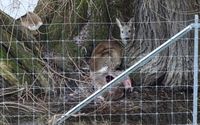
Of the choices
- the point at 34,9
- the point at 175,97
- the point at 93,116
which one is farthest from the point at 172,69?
the point at 34,9

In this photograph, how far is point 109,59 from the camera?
22.5 feet

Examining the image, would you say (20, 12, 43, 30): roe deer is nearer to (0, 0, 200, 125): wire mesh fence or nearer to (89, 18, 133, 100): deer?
(0, 0, 200, 125): wire mesh fence

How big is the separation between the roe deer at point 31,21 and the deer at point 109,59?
0.84 metres

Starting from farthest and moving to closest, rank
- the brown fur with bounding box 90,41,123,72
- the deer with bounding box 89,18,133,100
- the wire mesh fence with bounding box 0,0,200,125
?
the brown fur with bounding box 90,41,123,72 < the deer with bounding box 89,18,133,100 < the wire mesh fence with bounding box 0,0,200,125

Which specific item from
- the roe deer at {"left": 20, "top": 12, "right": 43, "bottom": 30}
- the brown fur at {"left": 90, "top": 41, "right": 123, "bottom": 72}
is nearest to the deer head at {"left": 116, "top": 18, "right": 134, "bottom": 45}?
the brown fur at {"left": 90, "top": 41, "right": 123, "bottom": 72}

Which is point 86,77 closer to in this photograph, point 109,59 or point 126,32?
point 109,59

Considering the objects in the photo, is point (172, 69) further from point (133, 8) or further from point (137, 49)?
point (133, 8)

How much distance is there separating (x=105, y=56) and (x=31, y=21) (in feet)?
3.53

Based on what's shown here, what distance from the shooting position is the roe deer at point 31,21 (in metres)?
6.67

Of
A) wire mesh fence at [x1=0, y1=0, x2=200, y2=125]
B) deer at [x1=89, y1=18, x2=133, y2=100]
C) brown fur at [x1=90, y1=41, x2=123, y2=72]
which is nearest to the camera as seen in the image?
wire mesh fence at [x1=0, y1=0, x2=200, y2=125]

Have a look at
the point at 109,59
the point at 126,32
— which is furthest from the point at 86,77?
the point at 126,32

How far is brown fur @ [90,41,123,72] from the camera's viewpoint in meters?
6.83

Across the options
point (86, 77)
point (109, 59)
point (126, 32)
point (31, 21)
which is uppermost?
point (31, 21)

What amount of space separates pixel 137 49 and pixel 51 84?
132 cm
